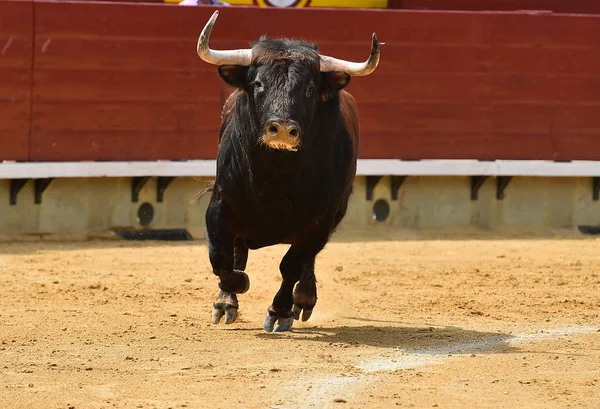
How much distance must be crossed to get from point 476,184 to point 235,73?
5.89 meters

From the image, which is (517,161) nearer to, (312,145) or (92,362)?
(312,145)

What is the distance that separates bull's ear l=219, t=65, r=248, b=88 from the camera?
5.62 metres

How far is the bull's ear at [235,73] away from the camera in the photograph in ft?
18.4

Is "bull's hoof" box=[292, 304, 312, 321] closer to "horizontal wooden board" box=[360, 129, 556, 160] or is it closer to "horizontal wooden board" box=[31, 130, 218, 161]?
"horizontal wooden board" box=[31, 130, 218, 161]

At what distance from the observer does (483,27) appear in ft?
36.8

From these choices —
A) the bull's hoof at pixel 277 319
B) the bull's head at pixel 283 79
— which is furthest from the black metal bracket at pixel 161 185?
the bull's head at pixel 283 79

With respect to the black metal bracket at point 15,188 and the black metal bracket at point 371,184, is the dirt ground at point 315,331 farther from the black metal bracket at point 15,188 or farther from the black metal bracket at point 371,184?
the black metal bracket at point 371,184

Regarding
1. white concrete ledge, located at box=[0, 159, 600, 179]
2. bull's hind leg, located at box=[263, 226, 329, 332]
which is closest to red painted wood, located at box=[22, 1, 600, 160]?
white concrete ledge, located at box=[0, 159, 600, 179]

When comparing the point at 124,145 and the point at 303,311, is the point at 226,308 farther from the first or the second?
the point at 124,145

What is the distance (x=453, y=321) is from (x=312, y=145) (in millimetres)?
1219

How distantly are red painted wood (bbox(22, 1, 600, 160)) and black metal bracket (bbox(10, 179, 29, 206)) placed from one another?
0.25 m

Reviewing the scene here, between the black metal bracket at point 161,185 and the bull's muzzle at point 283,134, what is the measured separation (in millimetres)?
5014

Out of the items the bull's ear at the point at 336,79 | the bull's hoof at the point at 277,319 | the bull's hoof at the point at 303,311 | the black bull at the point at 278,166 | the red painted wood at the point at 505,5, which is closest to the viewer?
the black bull at the point at 278,166

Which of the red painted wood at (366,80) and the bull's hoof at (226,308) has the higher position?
the red painted wood at (366,80)
